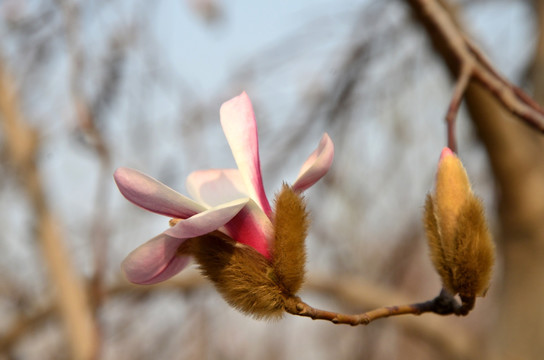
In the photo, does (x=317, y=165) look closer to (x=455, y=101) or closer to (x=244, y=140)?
(x=244, y=140)

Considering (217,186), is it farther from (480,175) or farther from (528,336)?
(480,175)

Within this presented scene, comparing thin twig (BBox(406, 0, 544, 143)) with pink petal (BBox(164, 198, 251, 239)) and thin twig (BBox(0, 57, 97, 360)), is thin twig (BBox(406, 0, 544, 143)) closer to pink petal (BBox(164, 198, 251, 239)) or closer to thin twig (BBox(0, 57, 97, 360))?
pink petal (BBox(164, 198, 251, 239))

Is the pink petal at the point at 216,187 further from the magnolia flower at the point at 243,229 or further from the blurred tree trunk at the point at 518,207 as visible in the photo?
the blurred tree trunk at the point at 518,207

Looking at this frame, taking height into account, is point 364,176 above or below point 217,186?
below

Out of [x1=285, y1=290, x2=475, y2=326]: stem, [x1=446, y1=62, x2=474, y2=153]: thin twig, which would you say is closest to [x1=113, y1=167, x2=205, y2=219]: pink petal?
[x1=285, y1=290, x2=475, y2=326]: stem

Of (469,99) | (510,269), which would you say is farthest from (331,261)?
(469,99)

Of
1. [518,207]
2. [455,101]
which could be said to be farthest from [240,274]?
[518,207]
